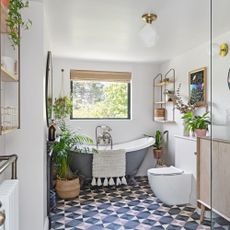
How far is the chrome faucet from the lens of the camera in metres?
4.58

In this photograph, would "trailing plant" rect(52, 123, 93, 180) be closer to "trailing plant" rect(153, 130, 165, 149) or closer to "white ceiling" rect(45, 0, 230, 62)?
"white ceiling" rect(45, 0, 230, 62)

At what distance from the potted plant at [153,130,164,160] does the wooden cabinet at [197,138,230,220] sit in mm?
1626

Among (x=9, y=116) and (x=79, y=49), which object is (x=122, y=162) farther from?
(x=9, y=116)

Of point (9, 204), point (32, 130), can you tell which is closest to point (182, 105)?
point (32, 130)

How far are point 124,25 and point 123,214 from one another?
223 cm

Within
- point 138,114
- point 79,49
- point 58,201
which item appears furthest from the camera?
point 138,114

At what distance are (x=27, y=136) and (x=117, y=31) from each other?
1588 mm

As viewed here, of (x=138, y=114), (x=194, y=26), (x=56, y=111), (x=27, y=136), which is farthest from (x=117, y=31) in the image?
(x=138, y=114)

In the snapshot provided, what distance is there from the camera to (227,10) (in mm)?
2387

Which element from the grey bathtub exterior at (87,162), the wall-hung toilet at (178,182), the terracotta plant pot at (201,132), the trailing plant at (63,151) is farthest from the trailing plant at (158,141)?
the trailing plant at (63,151)

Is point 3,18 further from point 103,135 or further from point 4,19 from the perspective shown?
point 103,135

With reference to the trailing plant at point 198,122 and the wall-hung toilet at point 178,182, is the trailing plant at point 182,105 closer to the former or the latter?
the trailing plant at point 198,122

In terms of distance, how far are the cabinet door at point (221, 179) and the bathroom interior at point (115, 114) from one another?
0.01 metres

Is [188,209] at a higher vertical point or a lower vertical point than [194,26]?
lower
